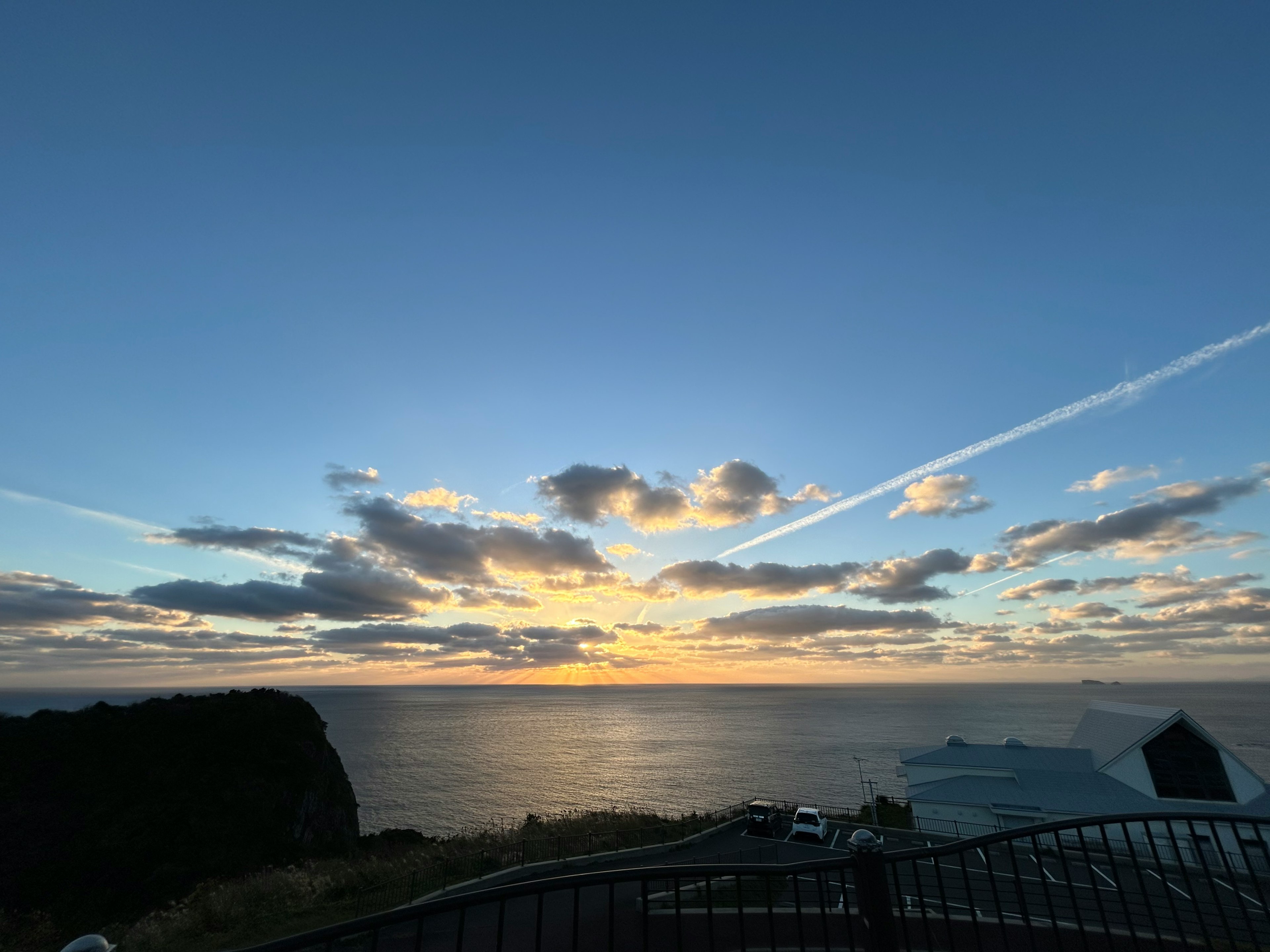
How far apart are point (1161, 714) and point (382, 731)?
143 m

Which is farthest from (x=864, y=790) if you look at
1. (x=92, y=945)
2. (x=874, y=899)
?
(x=92, y=945)

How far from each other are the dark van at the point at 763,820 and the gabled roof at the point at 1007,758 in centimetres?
1174

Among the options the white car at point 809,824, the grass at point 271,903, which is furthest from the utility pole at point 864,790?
the grass at point 271,903

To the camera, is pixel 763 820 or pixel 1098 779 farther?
pixel 1098 779

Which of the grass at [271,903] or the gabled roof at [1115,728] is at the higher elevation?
the gabled roof at [1115,728]

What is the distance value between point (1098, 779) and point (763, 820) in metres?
20.0

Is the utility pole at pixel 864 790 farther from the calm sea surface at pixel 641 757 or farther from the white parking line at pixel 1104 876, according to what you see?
the white parking line at pixel 1104 876

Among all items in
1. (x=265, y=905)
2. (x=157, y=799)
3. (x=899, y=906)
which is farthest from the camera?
(x=157, y=799)

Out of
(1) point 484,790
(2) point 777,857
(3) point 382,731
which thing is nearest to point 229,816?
(2) point 777,857

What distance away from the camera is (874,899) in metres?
5.99

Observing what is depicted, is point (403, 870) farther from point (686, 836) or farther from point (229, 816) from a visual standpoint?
point (229, 816)

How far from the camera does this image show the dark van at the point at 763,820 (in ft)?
114

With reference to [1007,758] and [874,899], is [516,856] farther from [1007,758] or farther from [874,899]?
[1007,758]

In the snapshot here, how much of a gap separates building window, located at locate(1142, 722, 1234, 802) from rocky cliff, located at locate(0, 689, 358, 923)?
49.5 meters
